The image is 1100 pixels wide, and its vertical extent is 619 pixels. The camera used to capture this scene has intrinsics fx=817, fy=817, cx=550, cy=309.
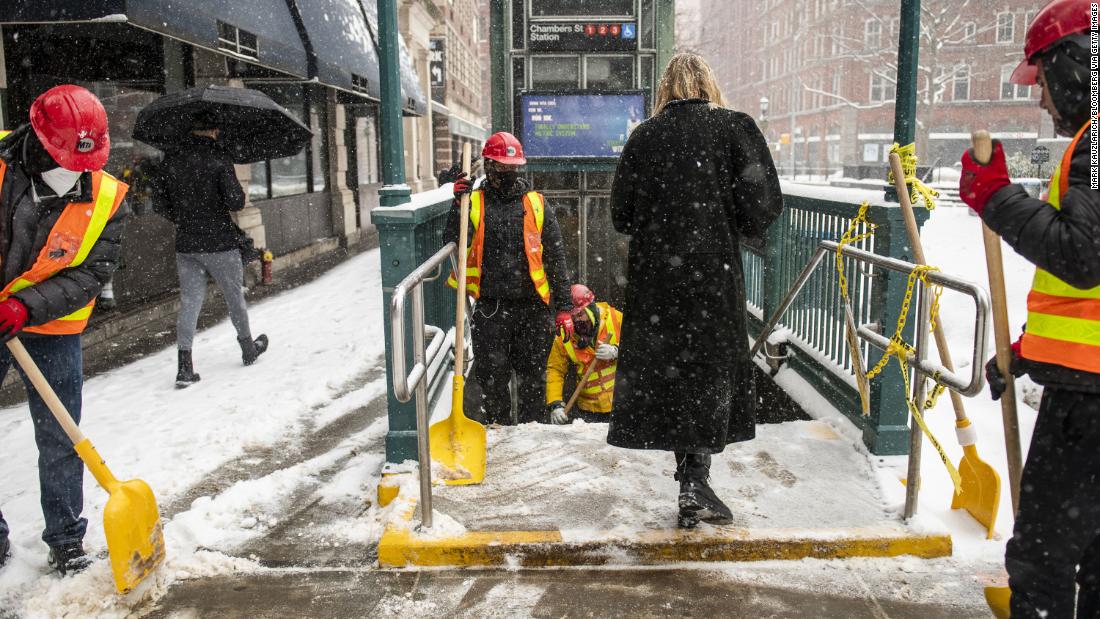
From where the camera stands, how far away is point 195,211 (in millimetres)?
6410

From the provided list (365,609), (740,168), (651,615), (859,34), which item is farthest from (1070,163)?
(859,34)

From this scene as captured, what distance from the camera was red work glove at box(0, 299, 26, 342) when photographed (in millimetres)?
2922

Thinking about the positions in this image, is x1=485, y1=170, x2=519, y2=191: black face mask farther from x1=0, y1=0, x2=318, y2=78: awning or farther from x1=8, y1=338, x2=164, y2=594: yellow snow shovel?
x1=0, y1=0, x2=318, y2=78: awning

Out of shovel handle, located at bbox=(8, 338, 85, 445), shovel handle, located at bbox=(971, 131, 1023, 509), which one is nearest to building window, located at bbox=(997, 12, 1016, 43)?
shovel handle, located at bbox=(971, 131, 1023, 509)

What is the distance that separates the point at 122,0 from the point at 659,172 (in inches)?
191

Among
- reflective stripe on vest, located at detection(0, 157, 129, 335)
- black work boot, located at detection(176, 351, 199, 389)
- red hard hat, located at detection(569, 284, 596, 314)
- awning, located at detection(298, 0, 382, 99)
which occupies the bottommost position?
black work boot, located at detection(176, 351, 199, 389)

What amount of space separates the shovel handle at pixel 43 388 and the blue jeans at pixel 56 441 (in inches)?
3.9

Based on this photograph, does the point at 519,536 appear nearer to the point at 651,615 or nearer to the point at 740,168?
Result: the point at 651,615

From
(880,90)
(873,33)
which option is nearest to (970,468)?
(873,33)

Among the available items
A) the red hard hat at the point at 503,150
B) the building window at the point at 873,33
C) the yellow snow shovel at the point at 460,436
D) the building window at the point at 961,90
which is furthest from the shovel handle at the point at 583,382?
the building window at the point at 961,90

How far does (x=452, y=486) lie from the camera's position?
4.03 m

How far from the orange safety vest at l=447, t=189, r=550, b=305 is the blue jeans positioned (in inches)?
84.0

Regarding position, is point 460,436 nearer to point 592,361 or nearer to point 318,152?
point 592,361

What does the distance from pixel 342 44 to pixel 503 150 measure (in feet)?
28.1
